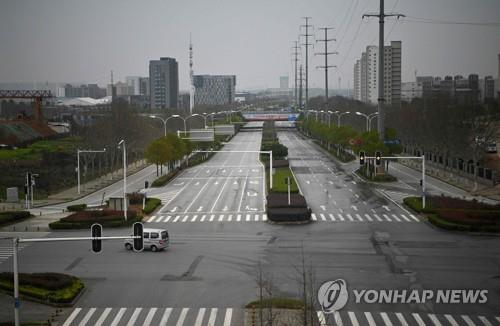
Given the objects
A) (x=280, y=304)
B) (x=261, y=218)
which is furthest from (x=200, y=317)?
(x=261, y=218)

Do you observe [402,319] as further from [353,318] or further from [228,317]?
[228,317]

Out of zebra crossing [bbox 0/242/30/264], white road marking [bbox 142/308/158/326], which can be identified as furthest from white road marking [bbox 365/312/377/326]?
zebra crossing [bbox 0/242/30/264]

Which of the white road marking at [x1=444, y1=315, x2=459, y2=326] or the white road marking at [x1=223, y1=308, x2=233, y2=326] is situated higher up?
the white road marking at [x1=444, y1=315, x2=459, y2=326]

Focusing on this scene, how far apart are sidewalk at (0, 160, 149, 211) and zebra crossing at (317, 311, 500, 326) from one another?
99.2ft

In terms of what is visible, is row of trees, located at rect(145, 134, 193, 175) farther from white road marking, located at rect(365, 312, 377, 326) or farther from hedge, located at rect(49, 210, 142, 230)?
white road marking, located at rect(365, 312, 377, 326)

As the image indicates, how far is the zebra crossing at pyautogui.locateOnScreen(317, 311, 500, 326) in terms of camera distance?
19.1 meters

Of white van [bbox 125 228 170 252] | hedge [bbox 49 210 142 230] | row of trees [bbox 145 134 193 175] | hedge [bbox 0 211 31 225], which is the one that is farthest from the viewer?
row of trees [bbox 145 134 193 175]

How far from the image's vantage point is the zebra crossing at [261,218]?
37219 millimetres

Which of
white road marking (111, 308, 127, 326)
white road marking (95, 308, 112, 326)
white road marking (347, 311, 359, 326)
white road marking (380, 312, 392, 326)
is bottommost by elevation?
white road marking (95, 308, 112, 326)

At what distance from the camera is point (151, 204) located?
140ft

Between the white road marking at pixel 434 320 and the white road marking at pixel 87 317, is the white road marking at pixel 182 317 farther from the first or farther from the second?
the white road marking at pixel 434 320

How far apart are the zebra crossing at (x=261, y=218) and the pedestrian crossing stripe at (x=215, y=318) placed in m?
16.8

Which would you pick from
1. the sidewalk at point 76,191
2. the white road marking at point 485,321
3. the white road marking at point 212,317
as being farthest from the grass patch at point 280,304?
the sidewalk at point 76,191

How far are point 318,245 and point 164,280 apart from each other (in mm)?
8618
